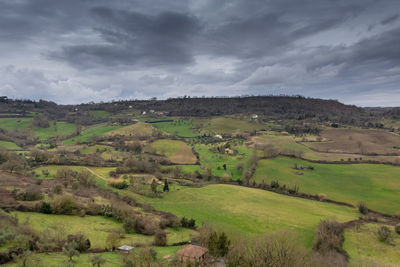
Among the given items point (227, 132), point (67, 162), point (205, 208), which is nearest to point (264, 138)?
point (227, 132)

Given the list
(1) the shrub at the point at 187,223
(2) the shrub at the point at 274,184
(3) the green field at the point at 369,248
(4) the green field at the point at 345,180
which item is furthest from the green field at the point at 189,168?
(3) the green field at the point at 369,248

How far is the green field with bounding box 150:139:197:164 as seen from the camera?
4724 inches

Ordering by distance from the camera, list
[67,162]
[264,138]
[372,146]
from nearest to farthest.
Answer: [67,162]
[372,146]
[264,138]

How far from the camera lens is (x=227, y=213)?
204 feet

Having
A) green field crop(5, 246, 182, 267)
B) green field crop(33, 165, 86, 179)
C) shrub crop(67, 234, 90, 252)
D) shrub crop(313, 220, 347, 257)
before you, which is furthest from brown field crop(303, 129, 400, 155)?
shrub crop(67, 234, 90, 252)

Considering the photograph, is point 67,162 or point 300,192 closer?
point 300,192

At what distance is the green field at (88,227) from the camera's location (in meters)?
41.1

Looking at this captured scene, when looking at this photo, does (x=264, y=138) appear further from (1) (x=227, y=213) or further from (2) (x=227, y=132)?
(1) (x=227, y=213)

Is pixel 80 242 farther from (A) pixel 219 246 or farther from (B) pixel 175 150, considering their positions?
(B) pixel 175 150

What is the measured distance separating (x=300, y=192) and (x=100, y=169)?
75.2 metres

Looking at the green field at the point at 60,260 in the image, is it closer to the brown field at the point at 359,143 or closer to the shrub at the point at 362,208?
the shrub at the point at 362,208

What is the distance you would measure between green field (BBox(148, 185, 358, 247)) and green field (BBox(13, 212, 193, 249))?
367 inches

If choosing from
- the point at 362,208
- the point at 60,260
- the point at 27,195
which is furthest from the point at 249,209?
the point at 27,195

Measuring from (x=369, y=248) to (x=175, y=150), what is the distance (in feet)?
333
